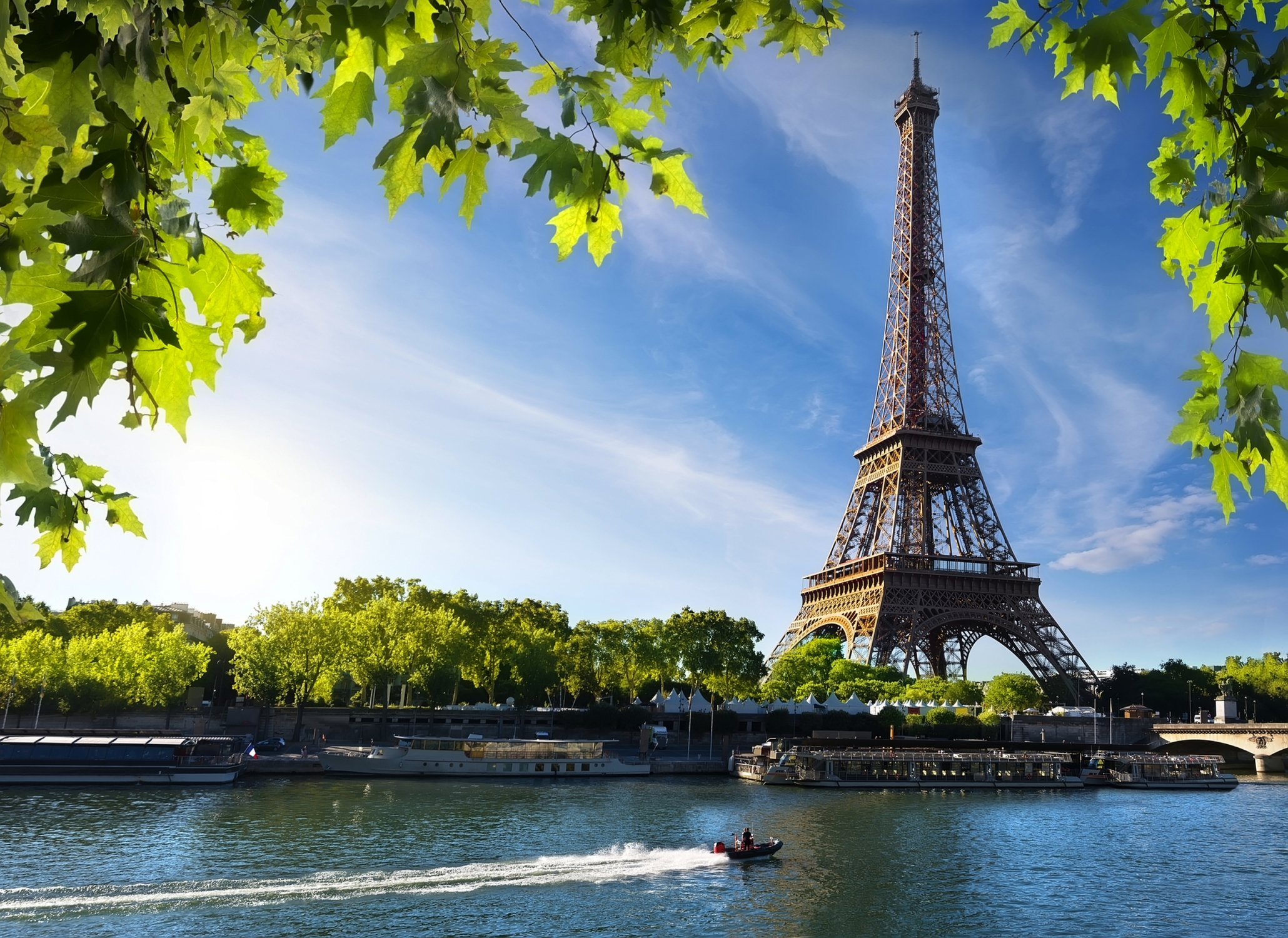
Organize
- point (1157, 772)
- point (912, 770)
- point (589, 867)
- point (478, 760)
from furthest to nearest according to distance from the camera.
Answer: point (1157, 772), point (912, 770), point (478, 760), point (589, 867)

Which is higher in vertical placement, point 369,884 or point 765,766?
point 369,884

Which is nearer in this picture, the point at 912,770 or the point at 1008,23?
the point at 1008,23

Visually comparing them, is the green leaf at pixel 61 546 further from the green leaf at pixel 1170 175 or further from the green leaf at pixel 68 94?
the green leaf at pixel 1170 175

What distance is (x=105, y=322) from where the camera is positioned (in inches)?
90.7

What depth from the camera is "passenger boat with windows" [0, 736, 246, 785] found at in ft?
136

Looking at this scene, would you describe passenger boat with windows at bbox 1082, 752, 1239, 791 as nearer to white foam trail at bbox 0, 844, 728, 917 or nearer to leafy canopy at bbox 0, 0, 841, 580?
white foam trail at bbox 0, 844, 728, 917

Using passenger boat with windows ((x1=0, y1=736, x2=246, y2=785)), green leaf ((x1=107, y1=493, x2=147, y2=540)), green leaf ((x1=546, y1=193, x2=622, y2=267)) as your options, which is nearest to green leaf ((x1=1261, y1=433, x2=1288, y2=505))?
green leaf ((x1=546, y1=193, x2=622, y2=267))

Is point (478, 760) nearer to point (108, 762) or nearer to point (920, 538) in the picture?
point (108, 762)

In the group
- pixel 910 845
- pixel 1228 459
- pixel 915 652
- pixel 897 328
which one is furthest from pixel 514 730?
pixel 1228 459

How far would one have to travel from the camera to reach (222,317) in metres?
3.08

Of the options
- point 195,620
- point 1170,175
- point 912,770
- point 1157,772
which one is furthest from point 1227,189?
point 195,620

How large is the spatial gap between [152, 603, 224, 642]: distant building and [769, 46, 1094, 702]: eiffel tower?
207 feet

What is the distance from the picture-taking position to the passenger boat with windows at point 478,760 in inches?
1967

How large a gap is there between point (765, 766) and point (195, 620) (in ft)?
263
